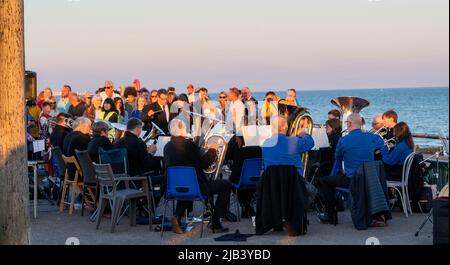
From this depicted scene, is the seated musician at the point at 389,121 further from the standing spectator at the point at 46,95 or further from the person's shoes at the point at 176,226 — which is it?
the standing spectator at the point at 46,95

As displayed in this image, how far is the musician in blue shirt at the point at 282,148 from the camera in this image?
355 inches

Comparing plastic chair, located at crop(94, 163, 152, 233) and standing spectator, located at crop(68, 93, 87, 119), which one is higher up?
standing spectator, located at crop(68, 93, 87, 119)

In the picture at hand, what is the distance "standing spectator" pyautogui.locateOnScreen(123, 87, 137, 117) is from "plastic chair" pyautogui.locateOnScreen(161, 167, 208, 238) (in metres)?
5.45

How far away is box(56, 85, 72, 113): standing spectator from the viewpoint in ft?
52.3

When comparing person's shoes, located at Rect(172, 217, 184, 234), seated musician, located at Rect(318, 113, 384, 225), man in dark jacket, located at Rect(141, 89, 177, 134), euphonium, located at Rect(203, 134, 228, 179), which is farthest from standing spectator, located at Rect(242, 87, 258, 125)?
person's shoes, located at Rect(172, 217, 184, 234)

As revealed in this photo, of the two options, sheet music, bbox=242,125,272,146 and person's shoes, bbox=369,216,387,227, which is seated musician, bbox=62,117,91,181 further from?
person's shoes, bbox=369,216,387,227

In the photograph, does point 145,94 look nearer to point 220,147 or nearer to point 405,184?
point 220,147

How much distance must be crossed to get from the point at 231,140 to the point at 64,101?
23.0 feet

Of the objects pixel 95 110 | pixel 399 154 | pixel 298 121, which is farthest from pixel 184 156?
pixel 95 110

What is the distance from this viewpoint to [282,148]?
901cm

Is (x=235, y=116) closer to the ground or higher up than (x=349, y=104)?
closer to the ground

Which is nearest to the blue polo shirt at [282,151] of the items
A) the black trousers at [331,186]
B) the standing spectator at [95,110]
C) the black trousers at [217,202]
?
the black trousers at [217,202]
